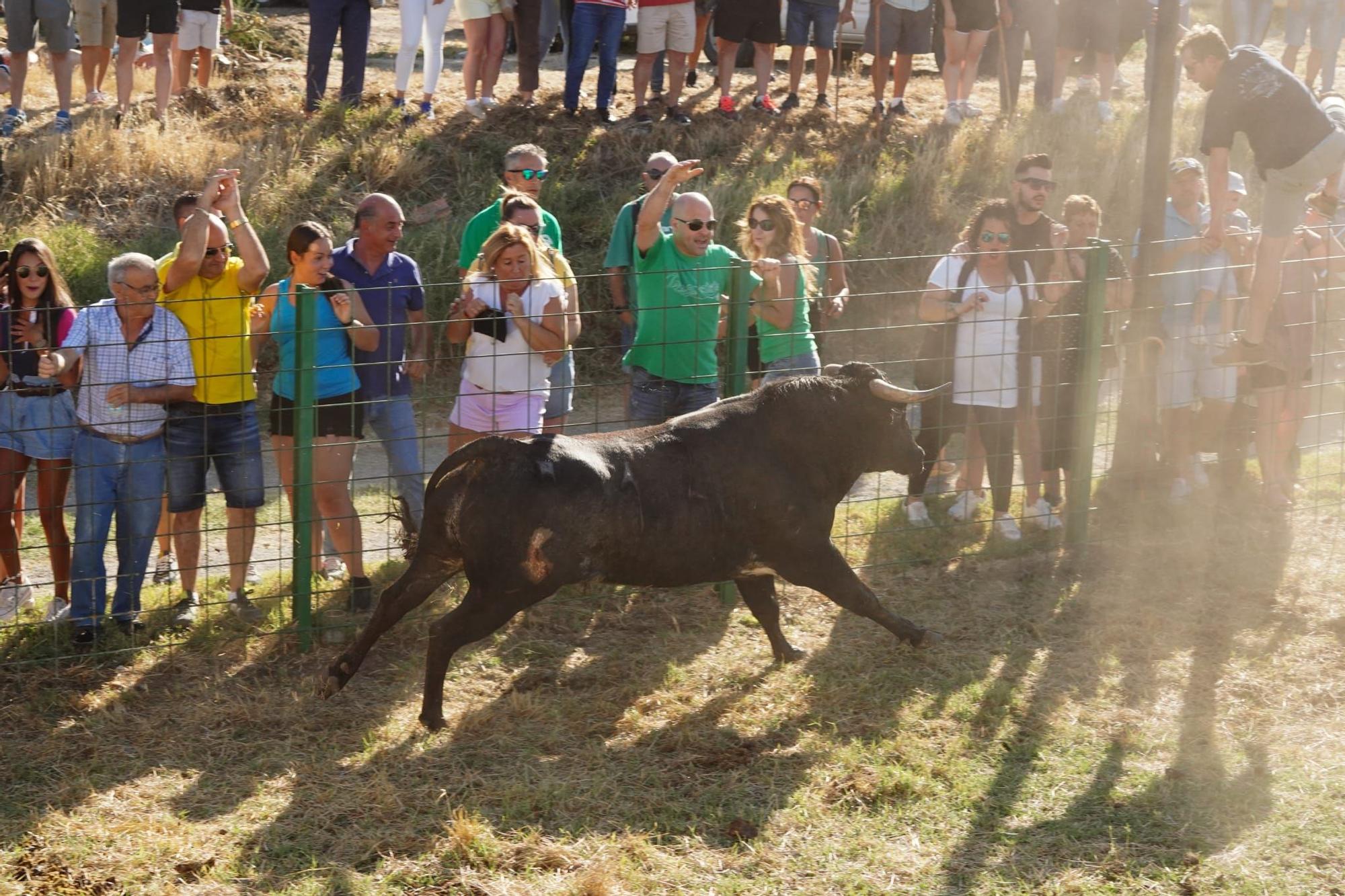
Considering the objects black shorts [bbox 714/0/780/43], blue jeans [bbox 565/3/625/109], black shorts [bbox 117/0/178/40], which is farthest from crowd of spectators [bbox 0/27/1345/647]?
black shorts [bbox 117/0/178/40]

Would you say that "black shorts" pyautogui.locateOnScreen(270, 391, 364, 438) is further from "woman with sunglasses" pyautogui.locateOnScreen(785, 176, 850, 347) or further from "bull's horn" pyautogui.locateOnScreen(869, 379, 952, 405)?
"woman with sunglasses" pyautogui.locateOnScreen(785, 176, 850, 347)

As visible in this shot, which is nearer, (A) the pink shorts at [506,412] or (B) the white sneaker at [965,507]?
(A) the pink shorts at [506,412]

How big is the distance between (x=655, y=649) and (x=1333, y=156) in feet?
15.8

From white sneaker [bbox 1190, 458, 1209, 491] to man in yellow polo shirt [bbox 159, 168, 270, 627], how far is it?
18.5 ft

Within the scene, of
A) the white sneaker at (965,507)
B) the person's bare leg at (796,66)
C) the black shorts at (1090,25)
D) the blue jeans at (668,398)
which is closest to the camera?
the blue jeans at (668,398)

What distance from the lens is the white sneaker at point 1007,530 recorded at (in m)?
8.45

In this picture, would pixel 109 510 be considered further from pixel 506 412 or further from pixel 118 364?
pixel 506 412

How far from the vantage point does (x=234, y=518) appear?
720 cm

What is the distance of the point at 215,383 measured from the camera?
6.95m

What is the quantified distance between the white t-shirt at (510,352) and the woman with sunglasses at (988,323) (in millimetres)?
2137

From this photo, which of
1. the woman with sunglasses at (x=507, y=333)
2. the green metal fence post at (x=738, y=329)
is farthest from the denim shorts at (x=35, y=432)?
the green metal fence post at (x=738, y=329)

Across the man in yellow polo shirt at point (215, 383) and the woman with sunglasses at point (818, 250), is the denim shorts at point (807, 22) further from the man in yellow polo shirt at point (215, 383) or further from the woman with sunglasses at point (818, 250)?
the man in yellow polo shirt at point (215, 383)

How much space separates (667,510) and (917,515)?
279 cm

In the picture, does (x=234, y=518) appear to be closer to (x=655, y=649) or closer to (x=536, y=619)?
(x=536, y=619)
